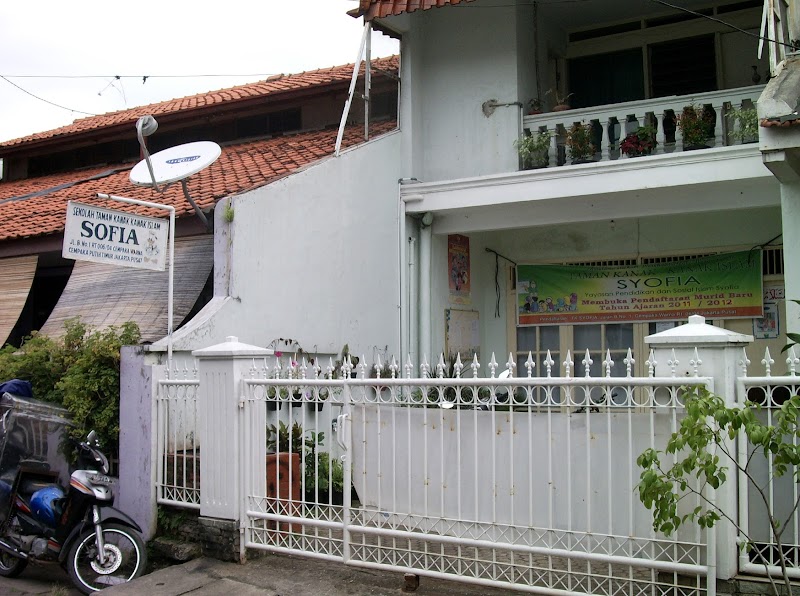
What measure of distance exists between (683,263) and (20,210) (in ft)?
Answer: 30.3

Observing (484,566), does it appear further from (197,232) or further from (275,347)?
(197,232)

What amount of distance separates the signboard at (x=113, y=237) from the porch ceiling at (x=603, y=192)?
3.59m

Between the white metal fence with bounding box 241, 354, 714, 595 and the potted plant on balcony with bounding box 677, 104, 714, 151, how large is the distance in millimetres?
4330

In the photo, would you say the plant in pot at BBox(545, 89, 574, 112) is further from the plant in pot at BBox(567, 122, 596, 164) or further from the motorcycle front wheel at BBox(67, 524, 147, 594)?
the motorcycle front wheel at BBox(67, 524, 147, 594)

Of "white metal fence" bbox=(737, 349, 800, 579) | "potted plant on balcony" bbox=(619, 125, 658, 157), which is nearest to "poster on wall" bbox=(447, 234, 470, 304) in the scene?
"potted plant on balcony" bbox=(619, 125, 658, 157)

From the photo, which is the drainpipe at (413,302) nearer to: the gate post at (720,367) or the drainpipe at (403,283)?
the drainpipe at (403,283)

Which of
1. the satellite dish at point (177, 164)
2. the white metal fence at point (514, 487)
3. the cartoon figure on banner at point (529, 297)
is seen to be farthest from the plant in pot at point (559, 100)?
the white metal fence at point (514, 487)

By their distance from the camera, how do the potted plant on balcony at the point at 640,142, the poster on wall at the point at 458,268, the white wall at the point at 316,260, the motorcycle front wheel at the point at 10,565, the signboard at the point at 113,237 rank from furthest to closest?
the poster on wall at the point at 458,268
the potted plant on balcony at the point at 640,142
the white wall at the point at 316,260
the signboard at the point at 113,237
the motorcycle front wheel at the point at 10,565

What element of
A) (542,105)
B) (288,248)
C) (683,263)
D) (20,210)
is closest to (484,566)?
(288,248)

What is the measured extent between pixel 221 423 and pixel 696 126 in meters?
5.88

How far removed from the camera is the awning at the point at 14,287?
9.74 m

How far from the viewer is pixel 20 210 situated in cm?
1147

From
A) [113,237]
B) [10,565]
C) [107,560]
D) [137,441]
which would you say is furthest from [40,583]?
[113,237]

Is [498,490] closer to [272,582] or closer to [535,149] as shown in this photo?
[272,582]
